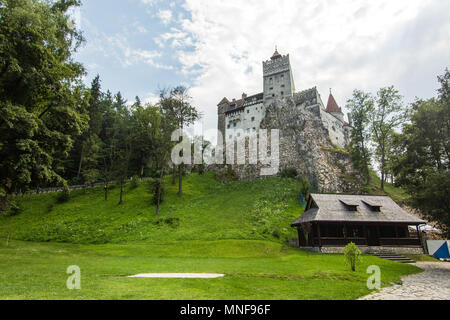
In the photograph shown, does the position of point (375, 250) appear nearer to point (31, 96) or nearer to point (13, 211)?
point (31, 96)

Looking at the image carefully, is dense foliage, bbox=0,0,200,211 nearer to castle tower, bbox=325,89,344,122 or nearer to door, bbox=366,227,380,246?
door, bbox=366,227,380,246

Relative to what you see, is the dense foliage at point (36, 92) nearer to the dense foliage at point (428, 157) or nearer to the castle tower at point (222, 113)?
the dense foliage at point (428, 157)

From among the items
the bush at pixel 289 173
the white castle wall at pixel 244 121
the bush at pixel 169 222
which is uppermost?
the white castle wall at pixel 244 121

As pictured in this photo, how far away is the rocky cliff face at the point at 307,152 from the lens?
45.5 metres

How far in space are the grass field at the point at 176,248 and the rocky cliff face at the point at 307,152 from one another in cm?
543

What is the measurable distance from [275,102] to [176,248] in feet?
146

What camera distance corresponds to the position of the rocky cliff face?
149ft

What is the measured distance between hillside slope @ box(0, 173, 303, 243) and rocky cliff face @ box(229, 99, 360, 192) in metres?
4.71

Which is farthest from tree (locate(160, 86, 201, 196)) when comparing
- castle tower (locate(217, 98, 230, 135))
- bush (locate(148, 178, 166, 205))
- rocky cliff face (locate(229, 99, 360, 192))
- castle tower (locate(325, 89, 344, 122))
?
castle tower (locate(325, 89, 344, 122))

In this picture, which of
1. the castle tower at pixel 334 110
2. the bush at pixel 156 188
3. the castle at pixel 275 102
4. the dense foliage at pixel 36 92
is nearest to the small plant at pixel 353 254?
the dense foliage at pixel 36 92

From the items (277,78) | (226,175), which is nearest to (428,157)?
(226,175)

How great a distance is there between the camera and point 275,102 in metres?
60.3
